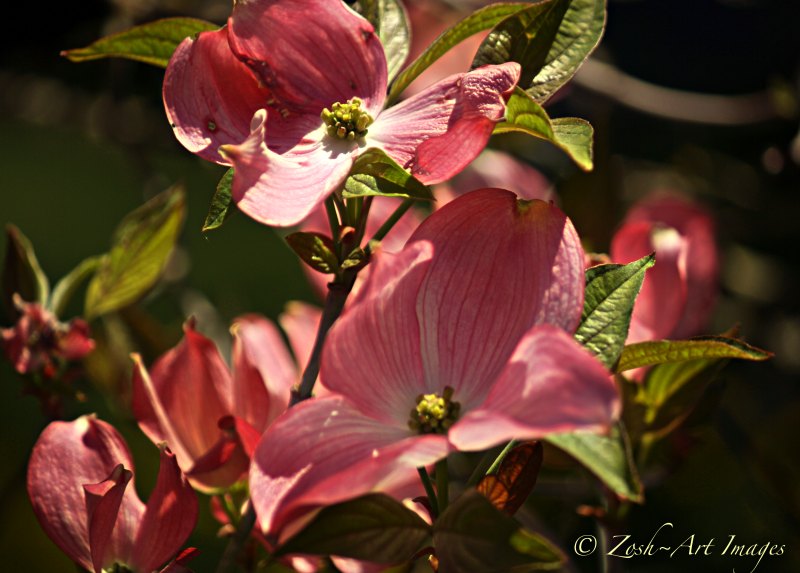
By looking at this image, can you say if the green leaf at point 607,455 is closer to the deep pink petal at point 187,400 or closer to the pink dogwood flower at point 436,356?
the pink dogwood flower at point 436,356

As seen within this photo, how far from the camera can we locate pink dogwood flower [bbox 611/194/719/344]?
64 cm

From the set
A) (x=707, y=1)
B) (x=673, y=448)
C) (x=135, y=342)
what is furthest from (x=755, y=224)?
(x=707, y=1)

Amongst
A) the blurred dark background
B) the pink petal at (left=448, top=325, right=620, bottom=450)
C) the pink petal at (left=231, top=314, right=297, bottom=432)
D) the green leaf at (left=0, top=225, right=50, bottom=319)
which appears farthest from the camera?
the blurred dark background

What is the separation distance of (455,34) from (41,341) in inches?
14.4

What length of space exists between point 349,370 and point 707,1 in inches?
92.4

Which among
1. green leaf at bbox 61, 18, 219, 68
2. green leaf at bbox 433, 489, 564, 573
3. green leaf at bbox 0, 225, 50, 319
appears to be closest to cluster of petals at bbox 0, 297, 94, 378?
green leaf at bbox 0, 225, 50, 319

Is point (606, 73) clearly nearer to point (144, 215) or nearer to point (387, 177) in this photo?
point (144, 215)

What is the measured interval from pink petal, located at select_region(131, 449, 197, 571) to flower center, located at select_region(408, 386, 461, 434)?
0.13m

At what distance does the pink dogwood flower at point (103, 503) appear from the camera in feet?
1.61

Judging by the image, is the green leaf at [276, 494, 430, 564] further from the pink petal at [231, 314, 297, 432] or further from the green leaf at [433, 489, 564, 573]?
the pink petal at [231, 314, 297, 432]

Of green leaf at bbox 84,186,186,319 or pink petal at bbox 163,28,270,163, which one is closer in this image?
pink petal at bbox 163,28,270,163

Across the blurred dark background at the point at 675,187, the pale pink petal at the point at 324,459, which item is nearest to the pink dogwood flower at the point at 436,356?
the pale pink petal at the point at 324,459

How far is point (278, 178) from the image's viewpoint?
17.2 inches

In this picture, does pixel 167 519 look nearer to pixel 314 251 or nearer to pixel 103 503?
pixel 103 503
